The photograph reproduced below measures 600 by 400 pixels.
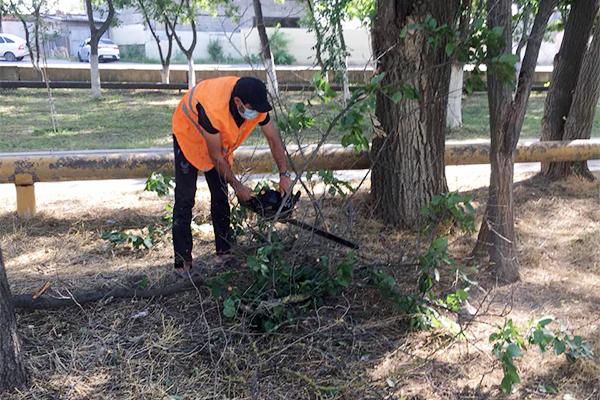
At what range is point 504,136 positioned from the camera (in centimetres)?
434

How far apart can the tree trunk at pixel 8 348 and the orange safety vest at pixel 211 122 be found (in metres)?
1.50

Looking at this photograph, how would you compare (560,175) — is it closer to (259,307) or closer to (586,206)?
(586,206)

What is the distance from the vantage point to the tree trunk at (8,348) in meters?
3.09

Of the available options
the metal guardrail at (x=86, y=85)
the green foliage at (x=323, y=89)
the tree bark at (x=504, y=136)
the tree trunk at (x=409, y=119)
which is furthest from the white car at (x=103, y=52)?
the green foliage at (x=323, y=89)

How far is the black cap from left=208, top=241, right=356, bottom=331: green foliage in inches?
32.8

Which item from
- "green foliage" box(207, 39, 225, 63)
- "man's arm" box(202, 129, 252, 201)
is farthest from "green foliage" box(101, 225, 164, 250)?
"green foliage" box(207, 39, 225, 63)

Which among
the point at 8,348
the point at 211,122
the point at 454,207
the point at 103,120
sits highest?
the point at 211,122

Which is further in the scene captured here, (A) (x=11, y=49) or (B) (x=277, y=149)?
(A) (x=11, y=49)

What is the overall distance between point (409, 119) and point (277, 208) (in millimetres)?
1813

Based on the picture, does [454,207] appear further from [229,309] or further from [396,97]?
[229,309]

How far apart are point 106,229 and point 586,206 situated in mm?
4513

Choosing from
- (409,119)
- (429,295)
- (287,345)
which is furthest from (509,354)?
(409,119)

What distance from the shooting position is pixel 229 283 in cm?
381

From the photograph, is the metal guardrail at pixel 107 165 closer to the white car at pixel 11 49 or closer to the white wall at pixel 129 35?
the white car at pixel 11 49
